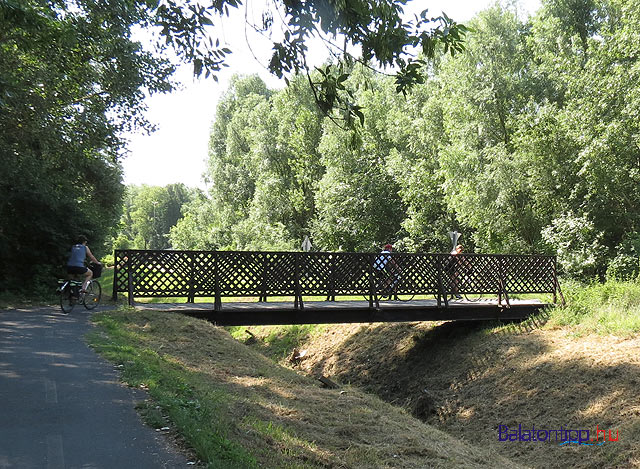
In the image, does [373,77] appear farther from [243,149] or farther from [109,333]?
[109,333]

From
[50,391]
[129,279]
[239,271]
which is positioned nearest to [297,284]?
[239,271]

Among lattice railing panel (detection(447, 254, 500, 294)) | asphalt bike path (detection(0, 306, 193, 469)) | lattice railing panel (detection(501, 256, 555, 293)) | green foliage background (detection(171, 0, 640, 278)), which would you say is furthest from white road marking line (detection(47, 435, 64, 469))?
lattice railing panel (detection(501, 256, 555, 293))

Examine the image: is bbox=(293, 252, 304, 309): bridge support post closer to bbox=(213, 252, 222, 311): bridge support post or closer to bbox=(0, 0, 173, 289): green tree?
bbox=(213, 252, 222, 311): bridge support post

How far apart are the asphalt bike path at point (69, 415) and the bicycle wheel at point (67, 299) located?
396 cm

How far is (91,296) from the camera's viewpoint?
12.8 meters

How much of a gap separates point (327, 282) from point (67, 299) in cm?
650

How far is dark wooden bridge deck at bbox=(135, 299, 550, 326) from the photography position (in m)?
12.8

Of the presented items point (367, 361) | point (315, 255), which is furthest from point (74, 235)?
point (367, 361)

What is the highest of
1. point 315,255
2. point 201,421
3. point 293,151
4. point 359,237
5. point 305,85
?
point 305,85

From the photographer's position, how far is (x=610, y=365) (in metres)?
11.3

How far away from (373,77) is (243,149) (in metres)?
14.2

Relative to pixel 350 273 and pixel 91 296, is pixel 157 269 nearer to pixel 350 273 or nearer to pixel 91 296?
pixel 91 296

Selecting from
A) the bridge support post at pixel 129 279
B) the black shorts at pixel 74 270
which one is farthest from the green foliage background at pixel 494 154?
the black shorts at pixel 74 270

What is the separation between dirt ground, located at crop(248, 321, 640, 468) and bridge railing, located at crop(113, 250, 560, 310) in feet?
5.67
